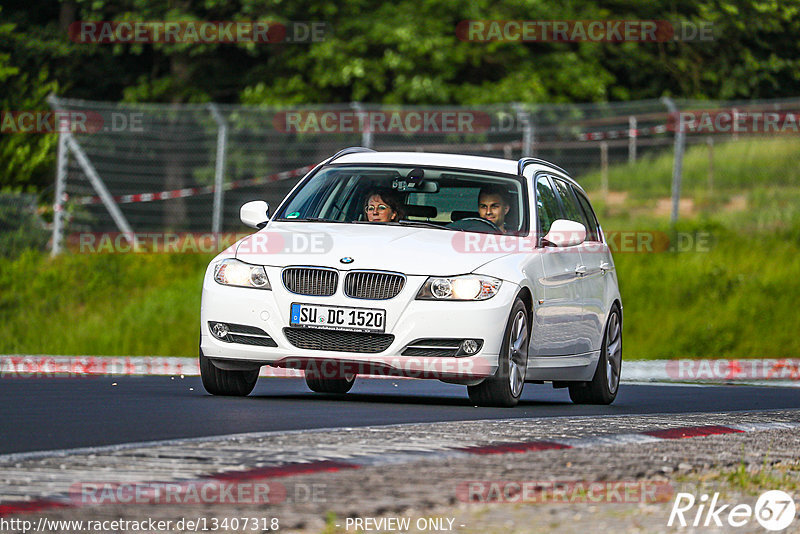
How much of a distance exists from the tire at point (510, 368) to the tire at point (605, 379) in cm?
174

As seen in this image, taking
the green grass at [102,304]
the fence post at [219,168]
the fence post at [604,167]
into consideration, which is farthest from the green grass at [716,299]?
the green grass at [102,304]

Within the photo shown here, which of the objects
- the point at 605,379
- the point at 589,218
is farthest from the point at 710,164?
the point at 605,379

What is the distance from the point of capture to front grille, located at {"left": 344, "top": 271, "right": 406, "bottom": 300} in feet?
34.1

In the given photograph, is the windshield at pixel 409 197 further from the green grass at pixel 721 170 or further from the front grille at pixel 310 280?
the green grass at pixel 721 170

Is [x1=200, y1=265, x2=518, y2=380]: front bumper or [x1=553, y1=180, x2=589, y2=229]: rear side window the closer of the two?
[x1=200, y1=265, x2=518, y2=380]: front bumper

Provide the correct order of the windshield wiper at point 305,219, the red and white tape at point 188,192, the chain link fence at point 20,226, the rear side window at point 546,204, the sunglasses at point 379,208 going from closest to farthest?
the windshield wiper at point 305,219 → the sunglasses at point 379,208 → the rear side window at point 546,204 → the chain link fence at point 20,226 → the red and white tape at point 188,192

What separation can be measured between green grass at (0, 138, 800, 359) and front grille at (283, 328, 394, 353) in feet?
34.9

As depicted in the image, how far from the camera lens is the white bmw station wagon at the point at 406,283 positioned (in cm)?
1038

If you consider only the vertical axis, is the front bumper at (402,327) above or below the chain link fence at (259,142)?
below

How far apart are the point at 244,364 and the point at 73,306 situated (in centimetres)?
1273

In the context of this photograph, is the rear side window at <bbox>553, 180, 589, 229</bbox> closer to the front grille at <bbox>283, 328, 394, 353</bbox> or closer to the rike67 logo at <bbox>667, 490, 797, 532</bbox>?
the front grille at <bbox>283, 328, 394, 353</bbox>

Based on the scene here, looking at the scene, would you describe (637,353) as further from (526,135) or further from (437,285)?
(437,285)

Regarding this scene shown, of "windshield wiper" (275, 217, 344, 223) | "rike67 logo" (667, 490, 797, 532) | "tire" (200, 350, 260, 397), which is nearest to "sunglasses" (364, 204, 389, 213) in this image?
"windshield wiper" (275, 217, 344, 223)

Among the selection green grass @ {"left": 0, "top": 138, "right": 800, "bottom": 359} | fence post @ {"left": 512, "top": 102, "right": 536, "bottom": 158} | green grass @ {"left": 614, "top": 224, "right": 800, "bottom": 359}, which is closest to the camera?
green grass @ {"left": 614, "top": 224, "right": 800, "bottom": 359}
